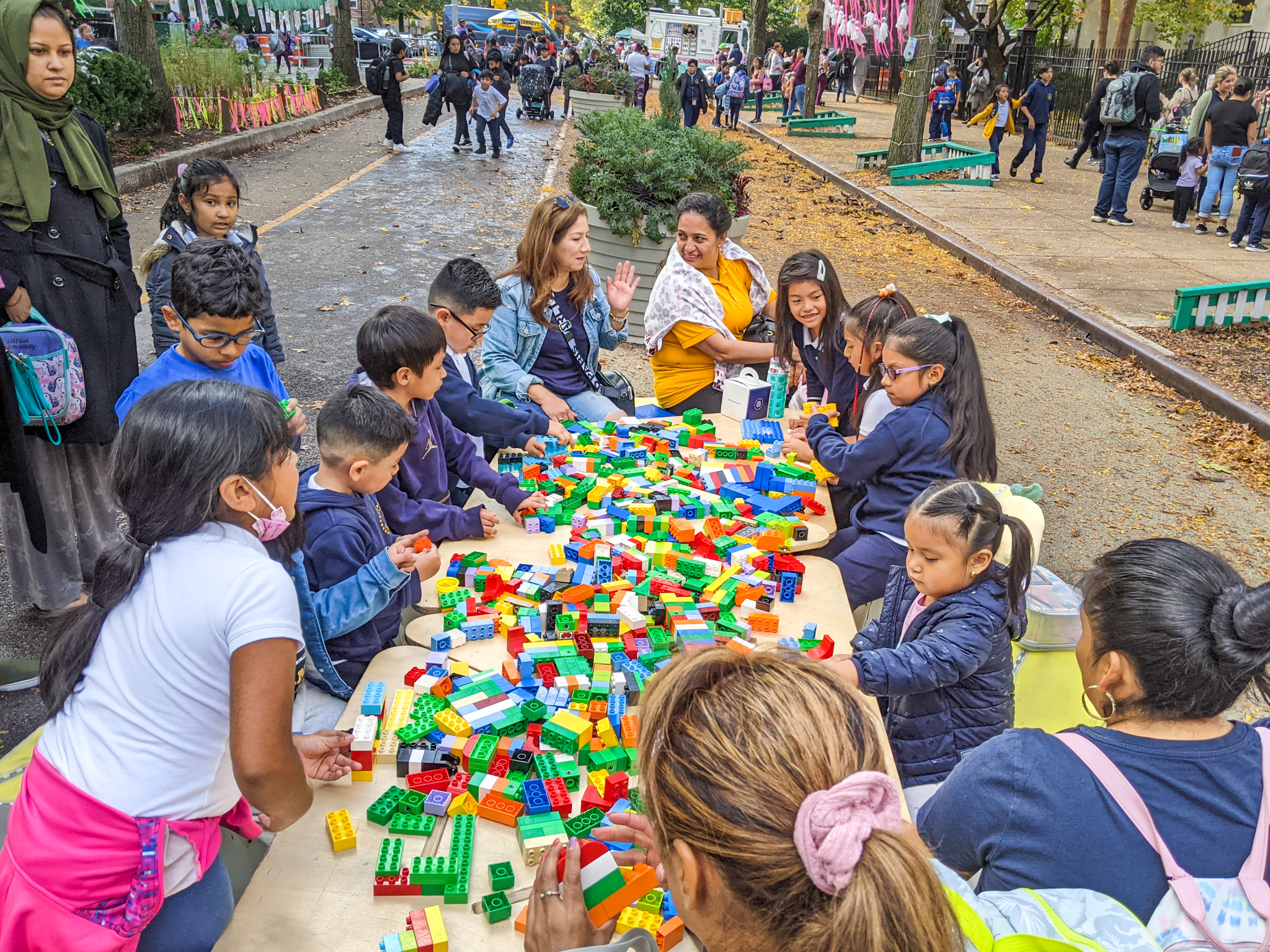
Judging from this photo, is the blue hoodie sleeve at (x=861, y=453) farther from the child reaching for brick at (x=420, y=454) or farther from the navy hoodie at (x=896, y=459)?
the child reaching for brick at (x=420, y=454)

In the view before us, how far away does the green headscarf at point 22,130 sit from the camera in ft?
12.4

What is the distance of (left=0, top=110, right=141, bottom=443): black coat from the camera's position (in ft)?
13.1

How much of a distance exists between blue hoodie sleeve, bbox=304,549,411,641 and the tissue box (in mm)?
2588

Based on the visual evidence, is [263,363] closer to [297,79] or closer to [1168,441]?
[1168,441]

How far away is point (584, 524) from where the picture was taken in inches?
140

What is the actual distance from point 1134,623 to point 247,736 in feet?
6.17

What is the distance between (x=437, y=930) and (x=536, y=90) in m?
26.8

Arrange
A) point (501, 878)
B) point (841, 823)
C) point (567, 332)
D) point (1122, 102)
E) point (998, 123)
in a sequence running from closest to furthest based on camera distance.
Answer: point (841, 823)
point (501, 878)
point (567, 332)
point (1122, 102)
point (998, 123)

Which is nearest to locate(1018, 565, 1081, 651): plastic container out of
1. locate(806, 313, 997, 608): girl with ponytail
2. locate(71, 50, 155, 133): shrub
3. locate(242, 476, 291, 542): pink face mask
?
locate(806, 313, 997, 608): girl with ponytail

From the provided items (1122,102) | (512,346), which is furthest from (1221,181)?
(512,346)

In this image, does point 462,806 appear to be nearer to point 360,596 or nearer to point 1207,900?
point 360,596

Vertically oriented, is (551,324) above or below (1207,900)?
above

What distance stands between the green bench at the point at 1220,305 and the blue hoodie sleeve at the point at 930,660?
8047 mm

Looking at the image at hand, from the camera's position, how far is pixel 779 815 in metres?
1.28
